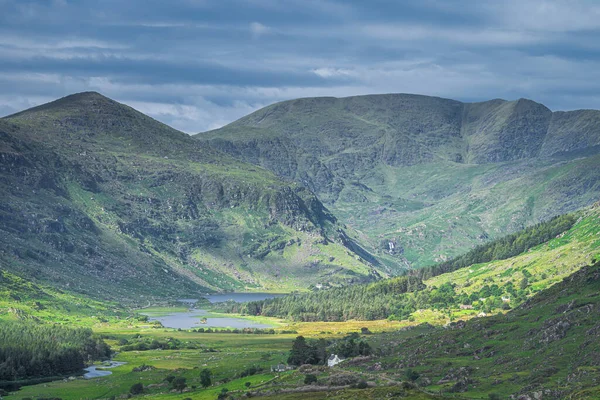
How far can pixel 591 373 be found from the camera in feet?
413

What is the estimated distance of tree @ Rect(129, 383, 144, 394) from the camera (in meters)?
194

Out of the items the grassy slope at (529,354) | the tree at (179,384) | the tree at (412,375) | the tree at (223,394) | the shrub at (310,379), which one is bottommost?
the tree at (179,384)

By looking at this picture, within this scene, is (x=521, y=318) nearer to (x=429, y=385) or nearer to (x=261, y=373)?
(x=429, y=385)

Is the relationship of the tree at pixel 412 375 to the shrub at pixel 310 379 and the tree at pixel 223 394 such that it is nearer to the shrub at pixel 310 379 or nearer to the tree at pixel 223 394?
the shrub at pixel 310 379

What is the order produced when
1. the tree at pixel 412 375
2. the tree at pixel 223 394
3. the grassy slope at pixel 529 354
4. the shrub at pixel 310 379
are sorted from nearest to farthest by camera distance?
the grassy slope at pixel 529 354
the tree at pixel 412 375
the shrub at pixel 310 379
the tree at pixel 223 394

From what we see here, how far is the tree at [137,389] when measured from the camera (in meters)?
194

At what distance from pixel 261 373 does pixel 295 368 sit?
8.58m

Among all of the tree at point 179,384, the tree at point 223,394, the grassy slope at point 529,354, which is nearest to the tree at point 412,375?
the grassy slope at point 529,354

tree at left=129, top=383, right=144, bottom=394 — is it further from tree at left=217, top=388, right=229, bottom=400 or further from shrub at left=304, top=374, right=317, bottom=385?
shrub at left=304, top=374, right=317, bottom=385

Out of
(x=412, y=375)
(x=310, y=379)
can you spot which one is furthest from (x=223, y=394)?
(x=412, y=375)

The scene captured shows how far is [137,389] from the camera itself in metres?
195

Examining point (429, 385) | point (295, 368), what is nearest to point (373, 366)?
point (295, 368)

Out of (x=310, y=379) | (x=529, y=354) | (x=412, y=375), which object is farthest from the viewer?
(x=310, y=379)

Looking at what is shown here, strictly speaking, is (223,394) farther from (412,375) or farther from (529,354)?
(529,354)
